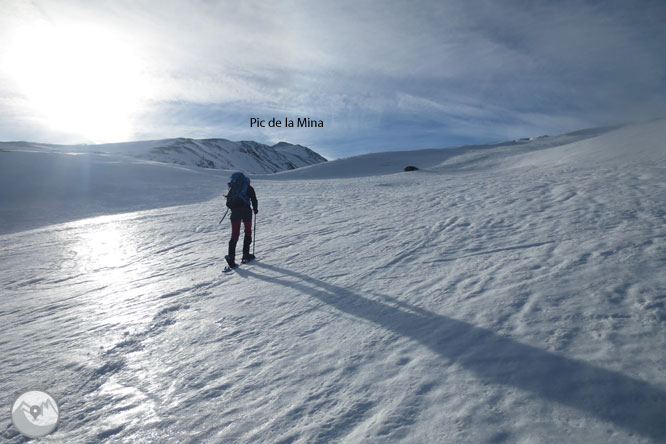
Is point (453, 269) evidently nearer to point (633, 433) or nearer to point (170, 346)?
point (633, 433)

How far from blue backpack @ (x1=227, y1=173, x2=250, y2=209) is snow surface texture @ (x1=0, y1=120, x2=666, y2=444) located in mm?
1505

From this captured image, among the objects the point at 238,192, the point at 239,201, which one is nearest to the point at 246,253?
the point at 239,201

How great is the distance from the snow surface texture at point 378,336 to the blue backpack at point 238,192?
150cm

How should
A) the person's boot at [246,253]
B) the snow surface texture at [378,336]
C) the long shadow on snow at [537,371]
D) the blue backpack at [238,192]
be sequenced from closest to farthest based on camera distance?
the long shadow on snow at [537,371] → the snow surface texture at [378,336] → the blue backpack at [238,192] → the person's boot at [246,253]

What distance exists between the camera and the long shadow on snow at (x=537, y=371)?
7.25ft

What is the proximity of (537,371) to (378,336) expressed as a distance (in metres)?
1.57

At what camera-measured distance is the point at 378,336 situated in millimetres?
3654

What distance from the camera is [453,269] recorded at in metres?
5.24

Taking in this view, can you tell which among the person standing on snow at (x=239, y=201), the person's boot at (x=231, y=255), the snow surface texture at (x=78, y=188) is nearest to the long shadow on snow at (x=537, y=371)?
the person's boot at (x=231, y=255)

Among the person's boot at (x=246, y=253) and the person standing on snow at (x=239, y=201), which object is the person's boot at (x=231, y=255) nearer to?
the person standing on snow at (x=239, y=201)

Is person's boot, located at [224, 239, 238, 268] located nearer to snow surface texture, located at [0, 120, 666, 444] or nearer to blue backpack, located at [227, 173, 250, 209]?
snow surface texture, located at [0, 120, 666, 444]

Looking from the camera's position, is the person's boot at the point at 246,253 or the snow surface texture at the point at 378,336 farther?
the person's boot at the point at 246,253

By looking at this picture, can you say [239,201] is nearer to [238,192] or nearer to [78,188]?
[238,192]

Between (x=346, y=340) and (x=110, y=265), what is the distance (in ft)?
25.0
